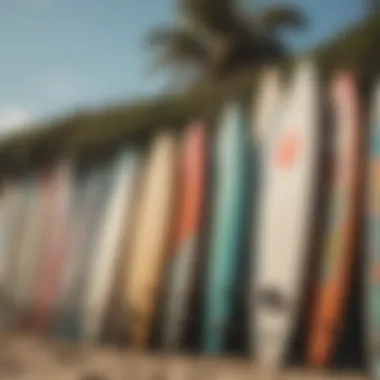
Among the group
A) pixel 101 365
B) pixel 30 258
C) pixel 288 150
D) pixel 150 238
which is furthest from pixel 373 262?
pixel 30 258

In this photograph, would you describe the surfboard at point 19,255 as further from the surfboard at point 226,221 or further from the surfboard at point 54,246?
the surfboard at point 226,221

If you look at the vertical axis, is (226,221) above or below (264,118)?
below

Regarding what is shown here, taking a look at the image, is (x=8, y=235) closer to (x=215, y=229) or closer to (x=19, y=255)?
(x=19, y=255)

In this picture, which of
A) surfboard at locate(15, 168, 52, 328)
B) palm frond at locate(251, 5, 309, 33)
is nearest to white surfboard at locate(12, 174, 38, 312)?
surfboard at locate(15, 168, 52, 328)

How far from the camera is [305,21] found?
1.57m

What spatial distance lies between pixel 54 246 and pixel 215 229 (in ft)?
0.96

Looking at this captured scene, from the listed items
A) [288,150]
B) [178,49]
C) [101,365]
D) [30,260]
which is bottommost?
[101,365]

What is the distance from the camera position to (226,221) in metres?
1.54

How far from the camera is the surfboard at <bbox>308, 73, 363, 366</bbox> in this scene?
148 centimetres

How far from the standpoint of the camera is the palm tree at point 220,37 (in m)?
1.58

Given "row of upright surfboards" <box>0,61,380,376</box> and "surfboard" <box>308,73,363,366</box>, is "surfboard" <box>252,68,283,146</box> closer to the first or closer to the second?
"row of upright surfboards" <box>0,61,380,376</box>

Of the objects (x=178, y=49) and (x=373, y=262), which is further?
(x=178, y=49)

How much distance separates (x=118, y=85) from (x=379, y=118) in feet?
1.56

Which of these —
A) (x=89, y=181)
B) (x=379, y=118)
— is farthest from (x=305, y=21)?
(x=89, y=181)
